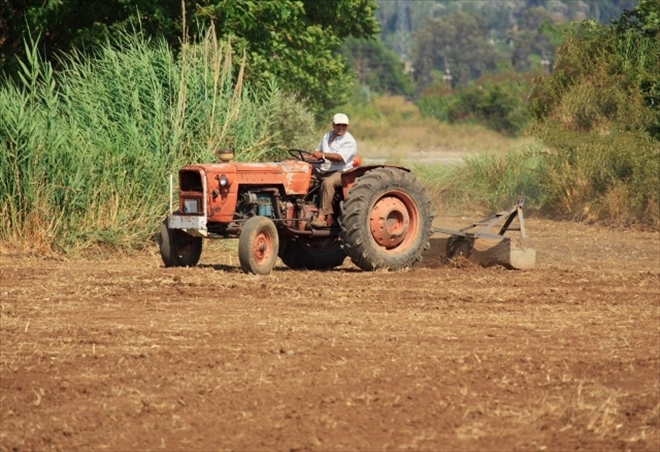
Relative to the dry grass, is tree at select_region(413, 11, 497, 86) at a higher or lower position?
higher

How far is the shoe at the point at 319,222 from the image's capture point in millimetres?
13625

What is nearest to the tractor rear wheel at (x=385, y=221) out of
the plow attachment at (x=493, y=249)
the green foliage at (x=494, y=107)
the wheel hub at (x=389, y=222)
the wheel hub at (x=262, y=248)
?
the wheel hub at (x=389, y=222)

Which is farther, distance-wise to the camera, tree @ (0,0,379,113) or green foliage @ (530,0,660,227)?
tree @ (0,0,379,113)

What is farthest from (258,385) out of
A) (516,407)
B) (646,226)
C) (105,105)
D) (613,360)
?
(646,226)

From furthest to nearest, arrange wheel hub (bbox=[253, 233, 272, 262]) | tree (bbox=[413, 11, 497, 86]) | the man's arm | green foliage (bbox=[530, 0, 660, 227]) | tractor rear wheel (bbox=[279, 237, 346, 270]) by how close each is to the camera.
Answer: tree (bbox=[413, 11, 497, 86]) < green foliage (bbox=[530, 0, 660, 227]) < tractor rear wheel (bbox=[279, 237, 346, 270]) < the man's arm < wheel hub (bbox=[253, 233, 272, 262])

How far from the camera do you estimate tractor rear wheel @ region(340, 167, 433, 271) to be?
13383 millimetres

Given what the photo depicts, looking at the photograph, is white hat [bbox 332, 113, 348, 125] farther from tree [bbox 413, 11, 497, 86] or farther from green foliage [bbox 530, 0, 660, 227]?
tree [bbox 413, 11, 497, 86]

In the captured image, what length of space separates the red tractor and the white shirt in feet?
0.35

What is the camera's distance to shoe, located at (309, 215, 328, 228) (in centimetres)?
1362

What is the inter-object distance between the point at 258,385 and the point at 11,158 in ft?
26.1

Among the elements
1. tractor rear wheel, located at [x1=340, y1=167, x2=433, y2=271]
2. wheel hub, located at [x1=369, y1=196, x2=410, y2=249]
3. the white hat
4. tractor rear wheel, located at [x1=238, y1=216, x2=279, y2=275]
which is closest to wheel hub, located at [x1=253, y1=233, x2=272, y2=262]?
tractor rear wheel, located at [x1=238, y1=216, x2=279, y2=275]

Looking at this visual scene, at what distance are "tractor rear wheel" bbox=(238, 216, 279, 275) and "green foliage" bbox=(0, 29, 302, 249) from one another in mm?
2857

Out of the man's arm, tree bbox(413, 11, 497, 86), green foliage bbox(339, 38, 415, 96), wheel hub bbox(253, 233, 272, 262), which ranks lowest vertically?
wheel hub bbox(253, 233, 272, 262)

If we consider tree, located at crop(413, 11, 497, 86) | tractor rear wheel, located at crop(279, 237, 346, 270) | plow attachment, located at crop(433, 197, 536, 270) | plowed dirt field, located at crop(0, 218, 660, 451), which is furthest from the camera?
tree, located at crop(413, 11, 497, 86)
